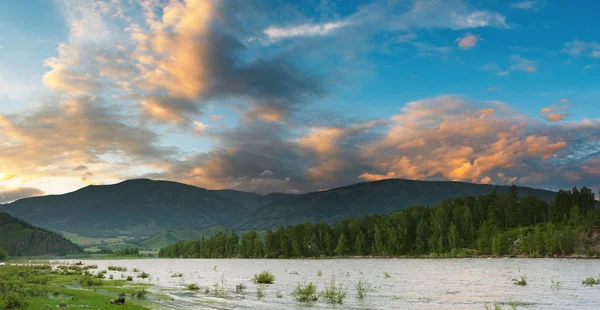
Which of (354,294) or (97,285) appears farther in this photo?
(97,285)

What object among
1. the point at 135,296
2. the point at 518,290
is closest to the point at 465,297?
the point at 518,290

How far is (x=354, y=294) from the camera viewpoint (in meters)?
65.6

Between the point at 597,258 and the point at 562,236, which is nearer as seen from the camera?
the point at 597,258

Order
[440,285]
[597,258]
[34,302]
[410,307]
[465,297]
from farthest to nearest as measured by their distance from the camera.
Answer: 1. [597,258]
2. [440,285]
3. [465,297]
4. [410,307]
5. [34,302]

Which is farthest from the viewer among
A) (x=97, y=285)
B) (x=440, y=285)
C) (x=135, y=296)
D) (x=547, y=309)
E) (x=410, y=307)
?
(x=97, y=285)

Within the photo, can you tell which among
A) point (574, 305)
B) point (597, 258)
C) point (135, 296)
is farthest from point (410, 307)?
point (597, 258)

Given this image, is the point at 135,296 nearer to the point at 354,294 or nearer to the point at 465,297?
the point at 354,294

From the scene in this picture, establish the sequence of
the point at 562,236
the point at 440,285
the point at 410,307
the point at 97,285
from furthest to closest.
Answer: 1. the point at 562,236
2. the point at 97,285
3. the point at 440,285
4. the point at 410,307

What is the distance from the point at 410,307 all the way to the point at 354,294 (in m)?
14.4

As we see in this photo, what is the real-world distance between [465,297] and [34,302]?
173 ft

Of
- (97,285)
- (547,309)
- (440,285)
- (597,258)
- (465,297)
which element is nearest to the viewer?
(547,309)

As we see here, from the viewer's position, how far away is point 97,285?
3278 inches

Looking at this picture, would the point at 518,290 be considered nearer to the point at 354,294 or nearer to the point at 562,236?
the point at 354,294

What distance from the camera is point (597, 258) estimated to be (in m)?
166
